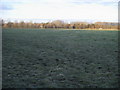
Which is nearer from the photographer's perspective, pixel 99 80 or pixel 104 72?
pixel 99 80

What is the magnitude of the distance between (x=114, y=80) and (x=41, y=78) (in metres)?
3.50

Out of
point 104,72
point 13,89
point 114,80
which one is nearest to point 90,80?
point 114,80

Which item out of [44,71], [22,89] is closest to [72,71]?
[44,71]

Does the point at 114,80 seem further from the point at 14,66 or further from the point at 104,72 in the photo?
the point at 14,66

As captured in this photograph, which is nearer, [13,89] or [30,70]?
[13,89]

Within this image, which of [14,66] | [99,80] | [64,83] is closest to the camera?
[64,83]

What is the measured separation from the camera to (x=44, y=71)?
40.4 feet

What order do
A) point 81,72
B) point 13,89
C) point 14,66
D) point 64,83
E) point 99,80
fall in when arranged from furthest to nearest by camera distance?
point 14,66 < point 81,72 < point 99,80 < point 64,83 < point 13,89

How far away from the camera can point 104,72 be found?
40.3ft

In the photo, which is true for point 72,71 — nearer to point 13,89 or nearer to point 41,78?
point 41,78

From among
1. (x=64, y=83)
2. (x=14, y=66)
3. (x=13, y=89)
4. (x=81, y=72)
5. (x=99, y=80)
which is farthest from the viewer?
(x=14, y=66)

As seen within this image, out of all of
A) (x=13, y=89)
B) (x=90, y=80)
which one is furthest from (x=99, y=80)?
(x=13, y=89)

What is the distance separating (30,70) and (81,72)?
2.84 metres

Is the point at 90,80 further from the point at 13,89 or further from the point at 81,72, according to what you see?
the point at 13,89
